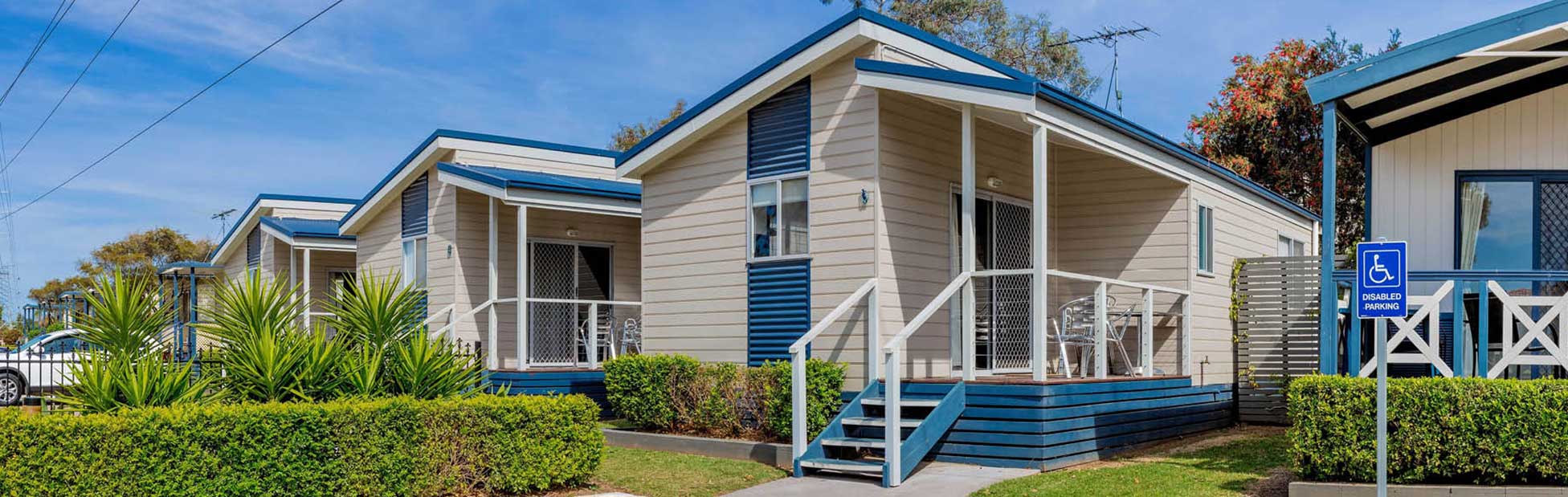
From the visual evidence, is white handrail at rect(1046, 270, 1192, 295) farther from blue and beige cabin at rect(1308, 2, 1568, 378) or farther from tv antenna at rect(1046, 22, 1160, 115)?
→ tv antenna at rect(1046, 22, 1160, 115)

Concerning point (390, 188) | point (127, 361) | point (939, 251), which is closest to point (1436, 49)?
point (939, 251)

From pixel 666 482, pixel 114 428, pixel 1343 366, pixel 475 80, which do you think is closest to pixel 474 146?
pixel 475 80

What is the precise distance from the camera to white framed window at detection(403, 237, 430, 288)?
61.8ft

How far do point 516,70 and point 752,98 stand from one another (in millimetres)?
13566

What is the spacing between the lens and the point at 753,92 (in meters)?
13.2

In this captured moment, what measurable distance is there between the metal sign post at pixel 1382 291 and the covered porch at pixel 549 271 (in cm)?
1061

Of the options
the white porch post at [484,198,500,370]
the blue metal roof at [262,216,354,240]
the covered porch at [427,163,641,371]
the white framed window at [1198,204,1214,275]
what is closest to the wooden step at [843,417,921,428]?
the white framed window at [1198,204,1214,275]

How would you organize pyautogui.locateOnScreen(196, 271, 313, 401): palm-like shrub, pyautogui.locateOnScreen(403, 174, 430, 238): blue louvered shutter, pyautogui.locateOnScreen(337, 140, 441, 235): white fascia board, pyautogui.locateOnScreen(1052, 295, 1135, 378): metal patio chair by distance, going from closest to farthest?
1. pyautogui.locateOnScreen(196, 271, 313, 401): palm-like shrub
2. pyautogui.locateOnScreen(1052, 295, 1135, 378): metal patio chair
3. pyautogui.locateOnScreen(337, 140, 441, 235): white fascia board
4. pyautogui.locateOnScreen(403, 174, 430, 238): blue louvered shutter

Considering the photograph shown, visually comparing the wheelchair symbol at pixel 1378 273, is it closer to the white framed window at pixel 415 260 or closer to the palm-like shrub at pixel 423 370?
the palm-like shrub at pixel 423 370

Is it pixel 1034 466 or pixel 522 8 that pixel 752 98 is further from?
pixel 522 8

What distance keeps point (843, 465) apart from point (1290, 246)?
10010 mm

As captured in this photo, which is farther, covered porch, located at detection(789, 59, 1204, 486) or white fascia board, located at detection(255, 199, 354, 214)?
white fascia board, located at detection(255, 199, 354, 214)

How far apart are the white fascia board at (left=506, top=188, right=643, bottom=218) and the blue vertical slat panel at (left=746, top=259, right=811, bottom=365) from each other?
293 cm

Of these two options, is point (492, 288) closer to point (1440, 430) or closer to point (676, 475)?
point (676, 475)
